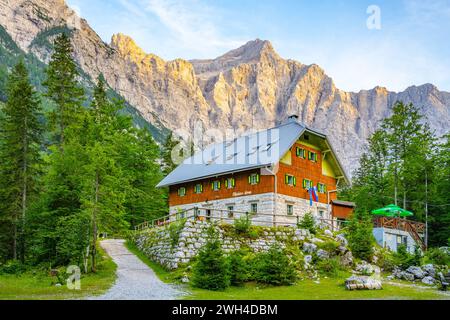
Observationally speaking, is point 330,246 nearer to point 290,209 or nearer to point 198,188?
point 290,209

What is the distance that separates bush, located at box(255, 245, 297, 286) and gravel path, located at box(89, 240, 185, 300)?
4.43m

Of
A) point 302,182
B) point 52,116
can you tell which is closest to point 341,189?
point 302,182

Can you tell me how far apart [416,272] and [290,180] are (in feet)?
42.0

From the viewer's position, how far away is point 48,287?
19297 millimetres

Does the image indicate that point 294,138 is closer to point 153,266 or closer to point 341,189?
point 153,266

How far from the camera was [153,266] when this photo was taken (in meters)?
27.4

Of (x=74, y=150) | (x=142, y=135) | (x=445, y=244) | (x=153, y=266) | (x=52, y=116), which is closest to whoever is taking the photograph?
(x=153, y=266)

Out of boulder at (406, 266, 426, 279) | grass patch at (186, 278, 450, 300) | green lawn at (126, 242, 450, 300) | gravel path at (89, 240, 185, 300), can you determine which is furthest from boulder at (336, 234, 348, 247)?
gravel path at (89, 240, 185, 300)

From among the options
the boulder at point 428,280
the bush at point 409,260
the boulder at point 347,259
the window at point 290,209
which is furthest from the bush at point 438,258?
the window at point 290,209

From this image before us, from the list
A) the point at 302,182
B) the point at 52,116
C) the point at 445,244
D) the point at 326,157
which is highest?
the point at 52,116

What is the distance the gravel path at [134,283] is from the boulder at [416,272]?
49.0 ft

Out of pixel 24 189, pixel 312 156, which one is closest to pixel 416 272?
pixel 312 156

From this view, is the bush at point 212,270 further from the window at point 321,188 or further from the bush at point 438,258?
the window at point 321,188
